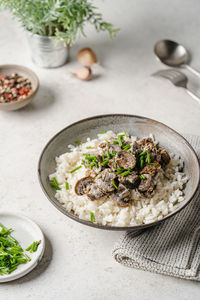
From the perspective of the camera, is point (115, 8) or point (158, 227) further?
point (115, 8)

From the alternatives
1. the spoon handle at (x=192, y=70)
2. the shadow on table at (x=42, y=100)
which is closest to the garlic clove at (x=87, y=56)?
the shadow on table at (x=42, y=100)

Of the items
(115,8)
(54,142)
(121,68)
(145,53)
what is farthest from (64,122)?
(115,8)

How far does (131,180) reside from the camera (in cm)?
193

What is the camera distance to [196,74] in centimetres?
309

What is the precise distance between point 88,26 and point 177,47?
2.89 feet

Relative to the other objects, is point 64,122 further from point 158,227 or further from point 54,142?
point 158,227

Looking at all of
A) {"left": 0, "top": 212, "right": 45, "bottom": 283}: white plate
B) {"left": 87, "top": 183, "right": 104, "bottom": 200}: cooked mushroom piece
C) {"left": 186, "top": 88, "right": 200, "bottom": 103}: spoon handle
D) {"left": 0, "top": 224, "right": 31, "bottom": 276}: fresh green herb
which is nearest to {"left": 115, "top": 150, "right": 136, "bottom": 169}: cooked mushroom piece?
{"left": 87, "top": 183, "right": 104, "bottom": 200}: cooked mushroom piece

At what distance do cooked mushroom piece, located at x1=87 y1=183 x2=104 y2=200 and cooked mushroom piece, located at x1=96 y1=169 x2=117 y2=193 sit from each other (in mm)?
16

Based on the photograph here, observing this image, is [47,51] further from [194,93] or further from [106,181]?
[106,181]

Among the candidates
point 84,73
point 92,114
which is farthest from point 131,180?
point 84,73

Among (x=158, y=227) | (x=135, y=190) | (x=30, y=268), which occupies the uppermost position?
(x=135, y=190)

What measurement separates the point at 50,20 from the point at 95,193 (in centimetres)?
151

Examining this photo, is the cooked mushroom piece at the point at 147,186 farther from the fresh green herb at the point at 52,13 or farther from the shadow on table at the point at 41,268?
the fresh green herb at the point at 52,13

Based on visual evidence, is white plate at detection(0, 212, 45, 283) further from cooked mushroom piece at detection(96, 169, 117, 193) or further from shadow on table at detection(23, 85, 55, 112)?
shadow on table at detection(23, 85, 55, 112)
